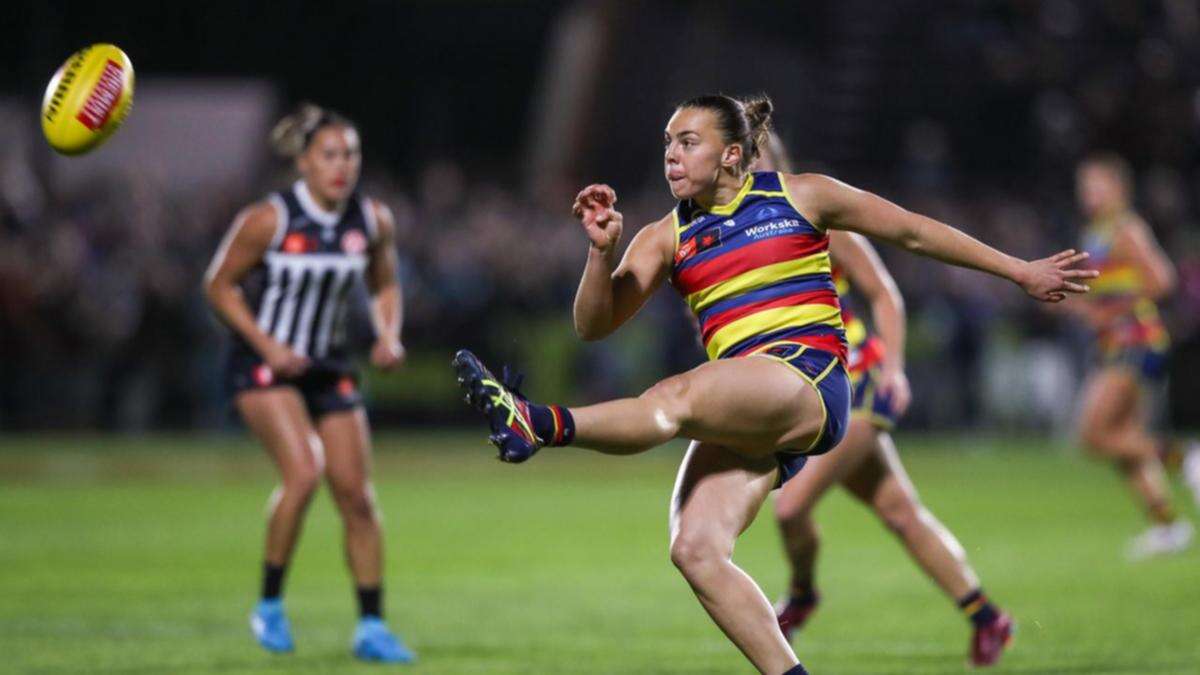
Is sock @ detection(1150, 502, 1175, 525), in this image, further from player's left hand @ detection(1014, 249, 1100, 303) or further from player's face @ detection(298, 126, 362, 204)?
player's left hand @ detection(1014, 249, 1100, 303)

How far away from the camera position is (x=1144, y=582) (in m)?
11.0

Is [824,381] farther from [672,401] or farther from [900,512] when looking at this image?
[900,512]

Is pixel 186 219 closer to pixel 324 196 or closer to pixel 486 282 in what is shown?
pixel 486 282

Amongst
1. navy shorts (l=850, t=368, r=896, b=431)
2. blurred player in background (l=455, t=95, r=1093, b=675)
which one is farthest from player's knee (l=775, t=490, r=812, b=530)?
blurred player in background (l=455, t=95, r=1093, b=675)

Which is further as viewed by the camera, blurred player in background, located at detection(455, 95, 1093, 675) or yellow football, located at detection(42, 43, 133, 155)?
yellow football, located at detection(42, 43, 133, 155)

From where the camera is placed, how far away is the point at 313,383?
8820 mm

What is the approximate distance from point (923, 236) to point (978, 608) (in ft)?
8.59

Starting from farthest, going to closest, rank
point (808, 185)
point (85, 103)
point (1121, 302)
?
point (1121, 302), point (85, 103), point (808, 185)

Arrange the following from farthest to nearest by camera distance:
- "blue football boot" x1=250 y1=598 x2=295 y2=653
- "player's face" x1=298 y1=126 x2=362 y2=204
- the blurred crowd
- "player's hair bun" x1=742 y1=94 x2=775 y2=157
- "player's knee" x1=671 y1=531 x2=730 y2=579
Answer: the blurred crowd
"player's face" x1=298 y1=126 x2=362 y2=204
"blue football boot" x1=250 y1=598 x2=295 y2=653
"player's hair bun" x1=742 y1=94 x2=775 y2=157
"player's knee" x1=671 y1=531 x2=730 y2=579

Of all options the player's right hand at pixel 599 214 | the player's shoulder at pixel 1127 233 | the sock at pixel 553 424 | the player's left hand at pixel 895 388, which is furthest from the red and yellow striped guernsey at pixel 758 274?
the player's shoulder at pixel 1127 233

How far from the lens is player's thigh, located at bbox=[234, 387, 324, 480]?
8602 millimetres

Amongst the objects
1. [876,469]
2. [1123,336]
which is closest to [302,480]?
[876,469]

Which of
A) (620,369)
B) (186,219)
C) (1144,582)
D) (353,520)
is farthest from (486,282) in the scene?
(353,520)

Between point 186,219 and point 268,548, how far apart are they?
13.4m
